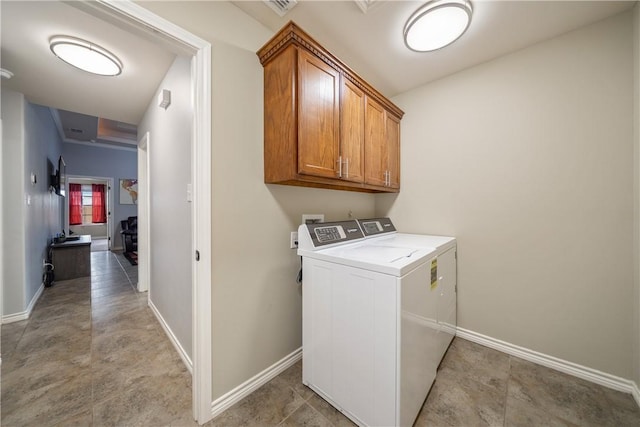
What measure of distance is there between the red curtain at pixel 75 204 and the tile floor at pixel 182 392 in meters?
8.31

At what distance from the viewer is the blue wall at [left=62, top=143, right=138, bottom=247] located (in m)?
5.55

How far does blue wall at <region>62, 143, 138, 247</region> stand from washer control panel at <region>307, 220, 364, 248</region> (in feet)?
23.8

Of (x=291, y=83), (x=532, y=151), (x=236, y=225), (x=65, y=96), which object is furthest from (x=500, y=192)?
(x=65, y=96)

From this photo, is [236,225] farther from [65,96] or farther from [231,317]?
[65,96]

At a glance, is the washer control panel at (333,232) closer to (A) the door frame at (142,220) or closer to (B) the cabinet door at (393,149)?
(B) the cabinet door at (393,149)

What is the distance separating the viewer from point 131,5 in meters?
1.03

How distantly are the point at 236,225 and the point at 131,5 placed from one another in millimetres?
1157

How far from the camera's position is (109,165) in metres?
6.05

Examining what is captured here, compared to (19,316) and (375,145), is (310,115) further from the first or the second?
(19,316)

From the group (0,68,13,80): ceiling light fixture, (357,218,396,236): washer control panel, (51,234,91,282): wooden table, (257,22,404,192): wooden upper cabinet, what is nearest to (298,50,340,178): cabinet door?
(257,22,404,192): wooden upper cabinet

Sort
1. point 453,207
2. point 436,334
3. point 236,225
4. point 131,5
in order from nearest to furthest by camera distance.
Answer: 1. point 131,5
2. point 236,225
3. point 436,334
4. point 453,207

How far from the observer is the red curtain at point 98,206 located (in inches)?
333

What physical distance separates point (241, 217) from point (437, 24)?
1.82 metres

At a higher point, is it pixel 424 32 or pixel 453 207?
pixel 424 32
